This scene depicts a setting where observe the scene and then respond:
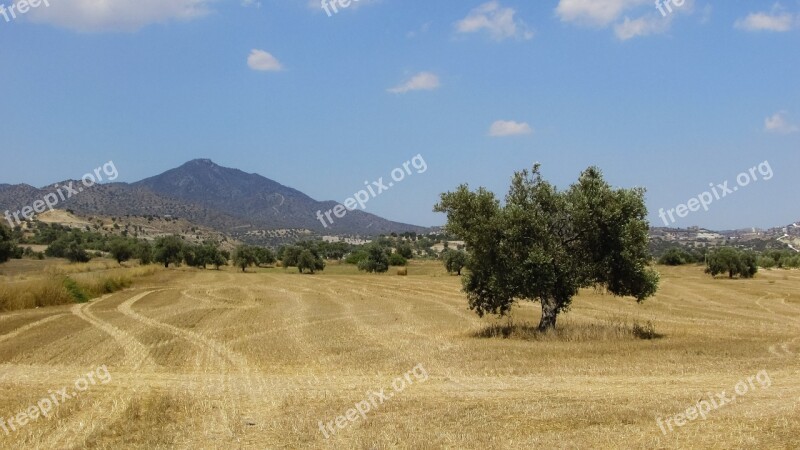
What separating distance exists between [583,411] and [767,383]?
615 cm

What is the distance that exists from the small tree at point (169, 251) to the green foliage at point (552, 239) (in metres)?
97.9

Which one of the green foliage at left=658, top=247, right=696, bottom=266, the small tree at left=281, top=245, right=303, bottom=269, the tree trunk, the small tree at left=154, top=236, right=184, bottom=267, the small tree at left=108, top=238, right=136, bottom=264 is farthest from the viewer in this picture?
the green foliage at left=658, top=247, right=696, bottom=266

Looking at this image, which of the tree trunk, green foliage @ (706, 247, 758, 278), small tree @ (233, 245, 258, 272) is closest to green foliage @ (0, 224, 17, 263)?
small tree @ (233, 245, 258, 272)

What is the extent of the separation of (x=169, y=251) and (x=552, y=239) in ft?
333

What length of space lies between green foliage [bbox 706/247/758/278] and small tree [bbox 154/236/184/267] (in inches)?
3410

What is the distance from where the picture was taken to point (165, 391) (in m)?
16.0

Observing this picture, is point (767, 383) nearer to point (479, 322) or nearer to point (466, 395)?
point (466, 395)

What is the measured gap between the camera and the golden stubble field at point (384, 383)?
1184 centimetres

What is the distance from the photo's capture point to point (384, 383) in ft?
56.2

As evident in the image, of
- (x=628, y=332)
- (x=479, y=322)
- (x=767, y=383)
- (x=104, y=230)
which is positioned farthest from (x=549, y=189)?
(x=104, y=230)

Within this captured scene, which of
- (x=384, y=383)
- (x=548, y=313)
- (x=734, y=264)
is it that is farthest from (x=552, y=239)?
(x=734, y=264)

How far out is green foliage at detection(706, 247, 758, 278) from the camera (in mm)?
91250

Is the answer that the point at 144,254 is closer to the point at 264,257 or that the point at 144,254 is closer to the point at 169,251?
the point at 169,251

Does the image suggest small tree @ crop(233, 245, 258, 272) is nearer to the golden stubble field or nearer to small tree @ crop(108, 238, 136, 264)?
small tree @ crop(108, 238, 136, 264)
